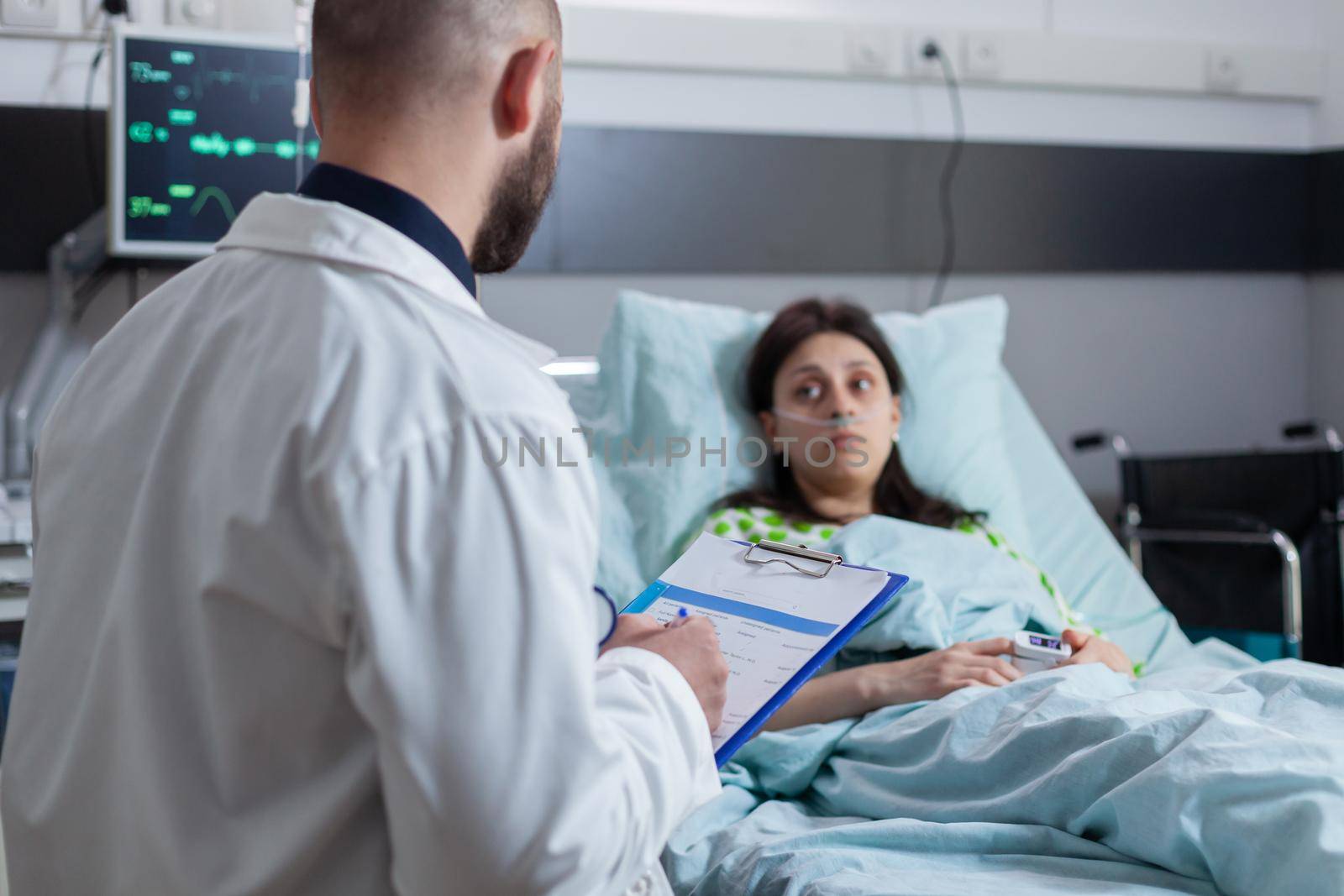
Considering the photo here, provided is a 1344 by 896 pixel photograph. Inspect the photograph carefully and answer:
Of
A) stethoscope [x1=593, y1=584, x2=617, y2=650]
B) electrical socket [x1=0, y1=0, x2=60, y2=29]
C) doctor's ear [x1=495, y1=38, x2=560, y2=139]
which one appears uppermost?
electrical socket [x1=0, y1=0, x2=60, y2=29]

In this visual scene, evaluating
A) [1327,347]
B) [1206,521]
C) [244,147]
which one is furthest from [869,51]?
[1327,347]

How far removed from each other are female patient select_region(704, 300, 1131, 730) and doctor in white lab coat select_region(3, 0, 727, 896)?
1.17m

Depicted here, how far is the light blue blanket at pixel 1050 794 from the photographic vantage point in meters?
1.10

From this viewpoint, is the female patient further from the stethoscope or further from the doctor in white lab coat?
the doctor in white lab coat

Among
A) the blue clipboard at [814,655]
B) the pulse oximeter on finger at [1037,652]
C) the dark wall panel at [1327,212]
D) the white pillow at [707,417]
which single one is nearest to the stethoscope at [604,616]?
the blue clipboard at [814,655]

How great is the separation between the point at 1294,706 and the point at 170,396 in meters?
1.29

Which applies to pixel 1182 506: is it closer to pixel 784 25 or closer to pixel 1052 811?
pixel 784 25

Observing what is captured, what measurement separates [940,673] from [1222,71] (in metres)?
2.32

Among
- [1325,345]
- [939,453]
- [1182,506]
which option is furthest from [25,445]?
[1325,345]

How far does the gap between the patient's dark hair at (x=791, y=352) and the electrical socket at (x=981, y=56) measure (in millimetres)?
941

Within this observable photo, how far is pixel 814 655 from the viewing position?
1.15 metres

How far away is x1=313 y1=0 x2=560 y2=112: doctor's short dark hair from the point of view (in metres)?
0.88

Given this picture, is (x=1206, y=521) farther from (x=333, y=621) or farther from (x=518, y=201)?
(x=333, y=621)

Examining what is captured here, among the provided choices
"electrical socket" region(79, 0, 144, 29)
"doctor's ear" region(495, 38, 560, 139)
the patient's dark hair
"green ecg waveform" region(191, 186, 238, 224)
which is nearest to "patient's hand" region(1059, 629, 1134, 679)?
the patient's dark hair
